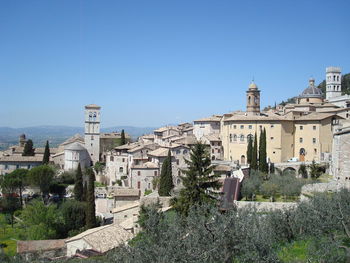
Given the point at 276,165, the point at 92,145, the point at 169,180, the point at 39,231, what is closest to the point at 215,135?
the point at 276,165

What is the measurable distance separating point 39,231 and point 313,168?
2559 centimetres

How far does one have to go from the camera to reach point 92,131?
63.5 m

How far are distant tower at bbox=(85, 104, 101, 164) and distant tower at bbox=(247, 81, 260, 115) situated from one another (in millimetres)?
25898

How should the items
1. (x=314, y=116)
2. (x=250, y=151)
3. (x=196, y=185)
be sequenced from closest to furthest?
(x=196, y=185), (x=250, y=151), (x=314, y=116)

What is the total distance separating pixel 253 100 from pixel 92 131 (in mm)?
27267

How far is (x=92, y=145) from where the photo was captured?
62688 mm

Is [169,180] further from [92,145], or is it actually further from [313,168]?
[92,145]

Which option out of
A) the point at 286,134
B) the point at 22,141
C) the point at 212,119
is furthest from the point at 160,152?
the point at 22,141

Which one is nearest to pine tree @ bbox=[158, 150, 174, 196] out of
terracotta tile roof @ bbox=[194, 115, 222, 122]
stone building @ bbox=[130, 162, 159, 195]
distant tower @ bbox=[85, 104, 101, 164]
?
stone building @ bbox=[130, 162, 159, 195]

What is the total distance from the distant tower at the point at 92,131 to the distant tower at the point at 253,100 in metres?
25.9

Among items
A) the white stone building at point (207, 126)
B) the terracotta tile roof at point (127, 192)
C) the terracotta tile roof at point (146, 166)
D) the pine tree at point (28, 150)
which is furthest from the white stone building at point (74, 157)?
the terracotta tile roof at point (127, 192)

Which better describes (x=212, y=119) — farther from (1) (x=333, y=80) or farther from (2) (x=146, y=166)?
(1) (x=333, y=80)

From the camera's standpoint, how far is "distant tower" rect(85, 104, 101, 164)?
62.5 m

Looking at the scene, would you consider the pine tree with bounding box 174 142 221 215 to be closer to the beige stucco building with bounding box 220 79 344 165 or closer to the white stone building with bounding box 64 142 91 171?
the beige stucco building with bounding box 220 79 344 165
